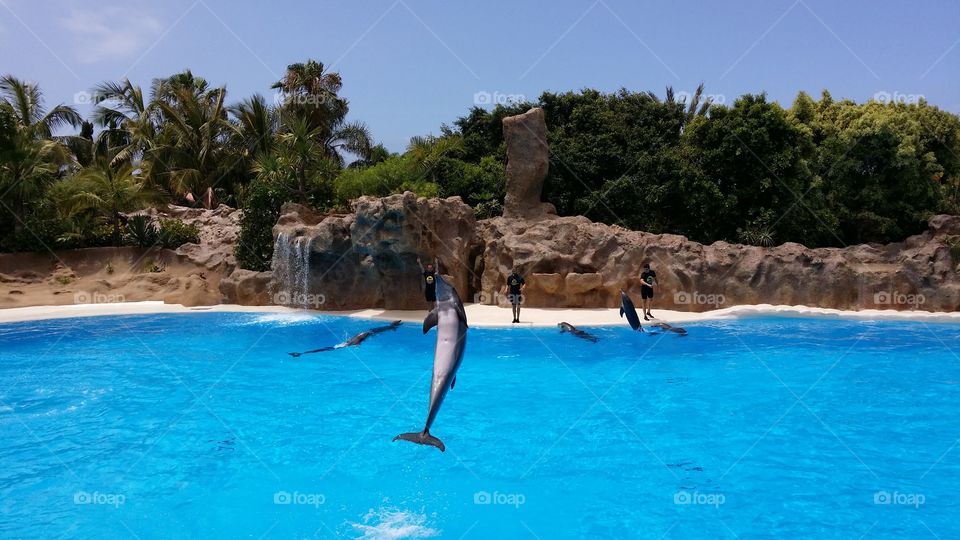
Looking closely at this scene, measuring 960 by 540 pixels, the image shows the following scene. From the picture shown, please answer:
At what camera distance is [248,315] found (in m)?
16.9

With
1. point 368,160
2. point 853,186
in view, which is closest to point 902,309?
point 853,186

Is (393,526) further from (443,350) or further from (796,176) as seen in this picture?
(796,176)

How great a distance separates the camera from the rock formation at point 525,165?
20.0 metres

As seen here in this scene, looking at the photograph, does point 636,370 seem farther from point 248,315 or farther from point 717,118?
point 717,118

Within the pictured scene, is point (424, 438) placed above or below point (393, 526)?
above
